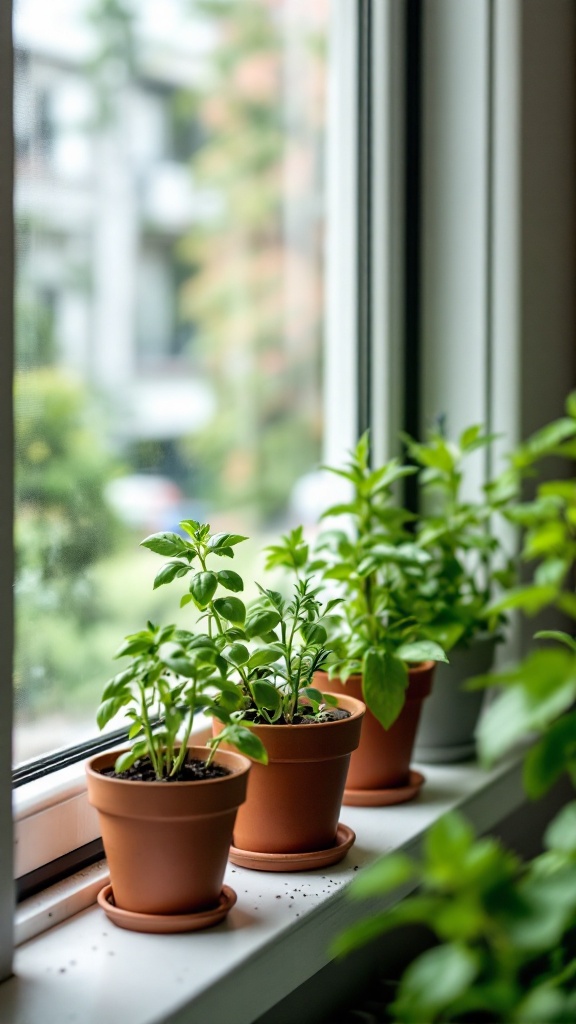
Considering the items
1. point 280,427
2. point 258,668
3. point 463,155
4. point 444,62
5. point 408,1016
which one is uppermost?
point 444,62

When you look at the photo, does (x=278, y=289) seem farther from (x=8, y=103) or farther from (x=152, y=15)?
(x=8, y=103)

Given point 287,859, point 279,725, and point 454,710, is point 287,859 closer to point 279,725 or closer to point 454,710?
point 279,725

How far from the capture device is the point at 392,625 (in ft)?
3.78

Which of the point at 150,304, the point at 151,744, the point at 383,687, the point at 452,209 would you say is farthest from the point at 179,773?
the point at 150,304

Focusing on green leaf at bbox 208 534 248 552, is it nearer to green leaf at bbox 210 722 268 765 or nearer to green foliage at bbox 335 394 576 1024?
green leaf at bbox 210 722 268 765

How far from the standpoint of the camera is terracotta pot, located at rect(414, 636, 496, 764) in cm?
129

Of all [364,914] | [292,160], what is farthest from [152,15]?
[364,914]

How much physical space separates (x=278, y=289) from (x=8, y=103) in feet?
6.24

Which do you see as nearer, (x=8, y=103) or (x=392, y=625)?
(x=8, y=103)

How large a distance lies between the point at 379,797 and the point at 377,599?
0.73ft

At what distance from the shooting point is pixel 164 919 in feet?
2.69

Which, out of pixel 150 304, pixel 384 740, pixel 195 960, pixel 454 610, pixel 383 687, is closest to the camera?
pixel 195 960

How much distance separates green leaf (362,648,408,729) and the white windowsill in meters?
0.14

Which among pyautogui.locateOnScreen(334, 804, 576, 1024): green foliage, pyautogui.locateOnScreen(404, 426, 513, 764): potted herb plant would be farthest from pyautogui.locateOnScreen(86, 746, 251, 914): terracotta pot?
pyautogui.locateOnScreen(404, 426, 513, 764): potted herb plant
